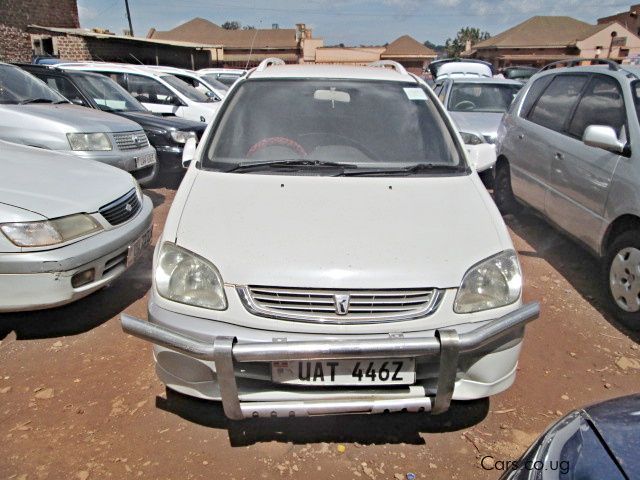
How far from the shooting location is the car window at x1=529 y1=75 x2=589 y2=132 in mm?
4324

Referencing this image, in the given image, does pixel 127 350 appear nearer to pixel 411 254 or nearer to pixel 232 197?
pixel 232 197

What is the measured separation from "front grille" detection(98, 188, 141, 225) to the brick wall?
612 inches

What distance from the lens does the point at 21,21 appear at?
16109 millimetres

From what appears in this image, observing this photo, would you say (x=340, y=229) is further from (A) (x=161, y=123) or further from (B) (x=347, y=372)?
(A) (x=161, y=123)

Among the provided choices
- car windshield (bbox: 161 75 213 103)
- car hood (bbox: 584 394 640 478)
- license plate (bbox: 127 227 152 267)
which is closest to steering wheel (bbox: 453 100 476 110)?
car windshield (bbox: 161 75 213 103)

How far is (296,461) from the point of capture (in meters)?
2.17

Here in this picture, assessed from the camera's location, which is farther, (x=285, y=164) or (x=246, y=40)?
(x=246, y=40)

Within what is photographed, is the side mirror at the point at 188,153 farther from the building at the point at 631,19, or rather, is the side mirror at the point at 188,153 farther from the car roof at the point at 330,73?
the building at the point at 631,19

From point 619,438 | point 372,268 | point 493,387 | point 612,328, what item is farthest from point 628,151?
point 619,438

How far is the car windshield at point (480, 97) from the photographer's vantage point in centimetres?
787

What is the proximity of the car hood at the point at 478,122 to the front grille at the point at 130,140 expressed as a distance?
443 cm

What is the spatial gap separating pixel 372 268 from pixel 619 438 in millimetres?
1006

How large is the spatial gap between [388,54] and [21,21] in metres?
35.3

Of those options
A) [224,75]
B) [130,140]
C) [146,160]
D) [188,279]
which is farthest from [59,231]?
[224,75]
